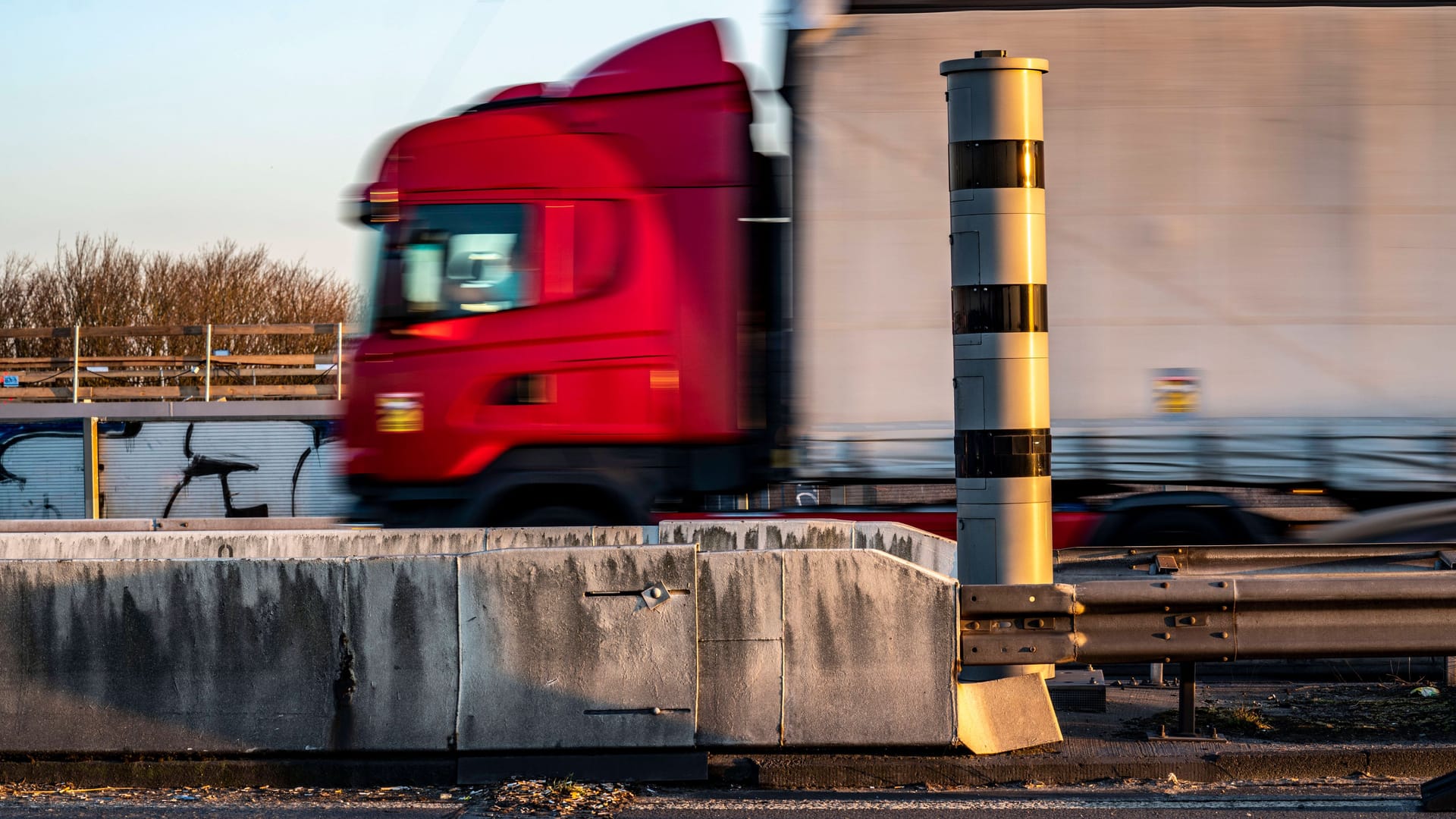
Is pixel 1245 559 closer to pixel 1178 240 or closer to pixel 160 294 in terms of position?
pixel 1178 240

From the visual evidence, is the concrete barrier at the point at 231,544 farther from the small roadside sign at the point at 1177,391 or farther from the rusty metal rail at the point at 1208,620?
the small roadside sign at the point at 1177,391

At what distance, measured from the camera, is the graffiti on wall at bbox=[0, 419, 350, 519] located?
17.1 meters

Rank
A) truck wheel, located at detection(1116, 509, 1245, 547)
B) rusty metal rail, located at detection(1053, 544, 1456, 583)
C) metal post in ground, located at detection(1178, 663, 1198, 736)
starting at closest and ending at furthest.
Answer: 1. metal post in ground, located at detection(1178, 663, 1198, 736)
2. rusty metal rail, located at detection(1053, 544, 1456, 583)
3. truck wheel, located at detection(1116, 509, 1245, 547)

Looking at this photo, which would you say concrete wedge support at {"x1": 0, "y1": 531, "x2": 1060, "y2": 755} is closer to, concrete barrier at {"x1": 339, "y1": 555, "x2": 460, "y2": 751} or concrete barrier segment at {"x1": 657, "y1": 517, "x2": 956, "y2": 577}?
concrete barrier at {"x1": 339, "y1": 555, "x2": 460, "y2": 751}

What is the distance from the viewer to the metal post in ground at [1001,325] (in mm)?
5727

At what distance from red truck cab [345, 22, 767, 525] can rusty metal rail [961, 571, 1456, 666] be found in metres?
3.50

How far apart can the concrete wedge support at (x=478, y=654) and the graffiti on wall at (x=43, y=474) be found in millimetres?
12841

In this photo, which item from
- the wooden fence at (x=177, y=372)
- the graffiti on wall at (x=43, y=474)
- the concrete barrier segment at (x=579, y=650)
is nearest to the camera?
the concrete barrier segment at (x=579, y=650)

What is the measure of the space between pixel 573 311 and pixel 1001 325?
363 cm

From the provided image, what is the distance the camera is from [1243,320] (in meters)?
8.05

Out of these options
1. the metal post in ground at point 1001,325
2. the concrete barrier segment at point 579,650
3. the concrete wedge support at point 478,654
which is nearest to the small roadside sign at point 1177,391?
the metal post in ground at point 1001,325

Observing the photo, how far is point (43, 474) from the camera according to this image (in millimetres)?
17078

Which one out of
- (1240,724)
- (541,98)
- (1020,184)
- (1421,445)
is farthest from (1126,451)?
(541,98)

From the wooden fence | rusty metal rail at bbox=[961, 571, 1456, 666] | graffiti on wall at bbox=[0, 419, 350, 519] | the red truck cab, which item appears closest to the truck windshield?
the red truck cab
